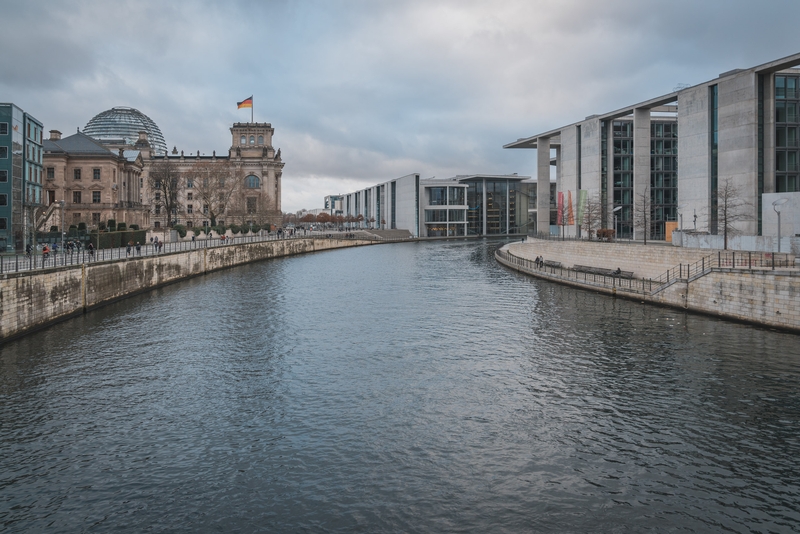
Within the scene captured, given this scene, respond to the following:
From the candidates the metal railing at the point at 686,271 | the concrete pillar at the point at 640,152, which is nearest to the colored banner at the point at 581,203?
the concrete pillar at the point at 640,152

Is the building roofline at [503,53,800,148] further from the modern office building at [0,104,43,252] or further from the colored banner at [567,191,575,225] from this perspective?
the modern office building at [0,104,43,252]

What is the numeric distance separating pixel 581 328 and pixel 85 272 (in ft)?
114

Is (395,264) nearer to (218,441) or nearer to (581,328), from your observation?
(581,328)

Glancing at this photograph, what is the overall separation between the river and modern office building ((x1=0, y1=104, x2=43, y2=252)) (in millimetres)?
29945

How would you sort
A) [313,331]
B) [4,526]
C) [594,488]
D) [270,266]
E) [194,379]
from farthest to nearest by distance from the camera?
[270,266]
[313,331]
[194,379]
[594,488]
[4,526]

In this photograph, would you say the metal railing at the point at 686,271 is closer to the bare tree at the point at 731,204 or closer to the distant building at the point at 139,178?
the bare tree at the point at 731,204

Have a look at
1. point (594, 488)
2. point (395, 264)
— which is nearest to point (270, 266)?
point (395, 264)

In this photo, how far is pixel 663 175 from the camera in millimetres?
Result: 97625

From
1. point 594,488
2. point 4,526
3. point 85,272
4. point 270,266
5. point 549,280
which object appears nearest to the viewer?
point 4,526

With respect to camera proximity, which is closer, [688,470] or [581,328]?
[688,470]

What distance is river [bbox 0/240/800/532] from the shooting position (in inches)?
643

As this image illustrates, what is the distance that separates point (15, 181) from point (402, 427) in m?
61.1

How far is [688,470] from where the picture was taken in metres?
18.4

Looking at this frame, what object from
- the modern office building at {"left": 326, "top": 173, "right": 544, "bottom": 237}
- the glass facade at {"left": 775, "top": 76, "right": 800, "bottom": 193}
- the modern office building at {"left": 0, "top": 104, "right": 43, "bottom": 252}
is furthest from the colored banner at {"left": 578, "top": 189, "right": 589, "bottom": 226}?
the modern office building at {"left": 326, "top": 173, "right": 544, "bottom": 237}
